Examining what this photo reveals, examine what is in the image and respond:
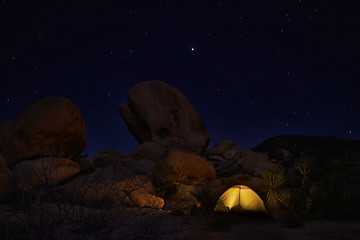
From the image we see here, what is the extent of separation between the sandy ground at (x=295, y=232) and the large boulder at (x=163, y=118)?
16527 mm

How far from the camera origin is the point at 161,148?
22172 mm

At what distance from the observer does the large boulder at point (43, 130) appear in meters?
10.8

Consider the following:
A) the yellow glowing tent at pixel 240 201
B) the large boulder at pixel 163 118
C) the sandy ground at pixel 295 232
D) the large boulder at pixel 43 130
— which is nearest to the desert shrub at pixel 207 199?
the yellow glowing tent at pixel 240 201

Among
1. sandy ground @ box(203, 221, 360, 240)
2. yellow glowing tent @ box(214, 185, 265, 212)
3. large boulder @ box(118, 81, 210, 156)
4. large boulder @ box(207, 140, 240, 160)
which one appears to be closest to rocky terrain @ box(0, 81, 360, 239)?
yellow glowing tent @ box(214, 185, 265, 212)

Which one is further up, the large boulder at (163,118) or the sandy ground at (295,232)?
the large boulder at (163,118)

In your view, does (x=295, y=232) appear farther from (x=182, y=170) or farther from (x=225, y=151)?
(x=225, y=151)

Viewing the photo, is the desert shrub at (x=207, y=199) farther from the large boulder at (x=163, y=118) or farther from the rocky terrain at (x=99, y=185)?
the large boulder at (x=163, y=118)

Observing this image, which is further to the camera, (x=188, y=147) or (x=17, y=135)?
(x=188, y=147)

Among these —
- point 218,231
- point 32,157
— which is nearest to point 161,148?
point 32,157

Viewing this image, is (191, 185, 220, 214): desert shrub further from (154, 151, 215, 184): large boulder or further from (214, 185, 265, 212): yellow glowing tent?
(154, 151, 215, 184): large boulder

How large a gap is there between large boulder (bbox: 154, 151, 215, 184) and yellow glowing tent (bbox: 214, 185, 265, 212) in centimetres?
327

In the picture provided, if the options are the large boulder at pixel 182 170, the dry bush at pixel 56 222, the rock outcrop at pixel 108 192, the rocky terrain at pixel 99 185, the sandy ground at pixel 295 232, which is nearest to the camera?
the dry bush at pixel 56 222

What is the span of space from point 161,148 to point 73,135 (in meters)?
11.0

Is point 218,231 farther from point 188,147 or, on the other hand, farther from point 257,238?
point 188,147
